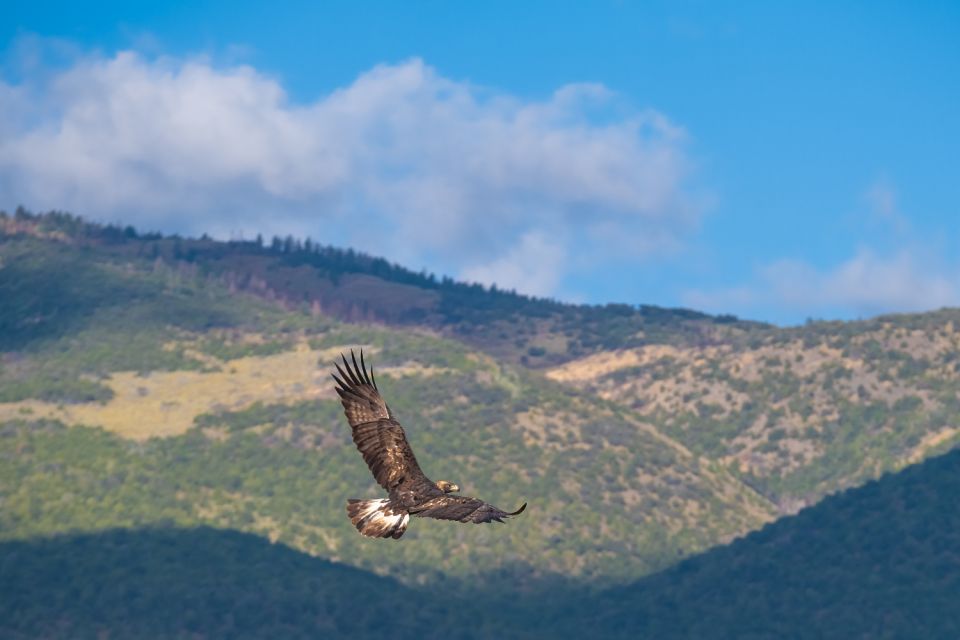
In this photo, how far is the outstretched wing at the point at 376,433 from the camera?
43.7 m

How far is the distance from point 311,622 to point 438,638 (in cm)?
1215

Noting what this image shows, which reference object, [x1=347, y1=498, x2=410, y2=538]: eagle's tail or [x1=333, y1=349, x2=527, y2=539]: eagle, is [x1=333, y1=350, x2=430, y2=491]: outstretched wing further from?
[x1=347, y1=498, x2=410, y2=538]: eagle's tail

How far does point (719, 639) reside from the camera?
19750cm

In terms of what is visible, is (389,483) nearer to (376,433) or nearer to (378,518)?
(376,433)

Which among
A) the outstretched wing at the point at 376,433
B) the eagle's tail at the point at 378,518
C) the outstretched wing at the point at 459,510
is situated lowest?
the eagle's tail at the point at 378,518

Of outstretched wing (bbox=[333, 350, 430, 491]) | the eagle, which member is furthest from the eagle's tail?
outstretched wing (bbox=[333, 350, 430, 491])

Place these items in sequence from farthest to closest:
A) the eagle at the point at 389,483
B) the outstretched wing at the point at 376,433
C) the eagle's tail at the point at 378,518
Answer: the outstretched wing at the point at 376,433, the eagle's tail at the point at 378,518, the eagle at the point at 389,483

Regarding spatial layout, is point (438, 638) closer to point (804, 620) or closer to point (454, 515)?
point (804, 620)

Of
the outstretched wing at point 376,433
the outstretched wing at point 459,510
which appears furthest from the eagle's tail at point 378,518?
the outstretched wing at point 376,433

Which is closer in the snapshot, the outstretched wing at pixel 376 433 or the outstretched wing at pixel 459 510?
the outstretched wing at pixel 459 510

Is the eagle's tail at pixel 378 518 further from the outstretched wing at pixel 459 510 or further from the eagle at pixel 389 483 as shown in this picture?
the outstretched wing at pixel 459 510

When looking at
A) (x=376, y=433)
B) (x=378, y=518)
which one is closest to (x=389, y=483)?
(x=376, y=433)

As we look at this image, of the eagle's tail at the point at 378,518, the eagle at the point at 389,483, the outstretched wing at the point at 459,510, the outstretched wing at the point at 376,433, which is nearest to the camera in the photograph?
the outstretched wing at the point at 459,510

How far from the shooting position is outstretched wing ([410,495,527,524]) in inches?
1548
